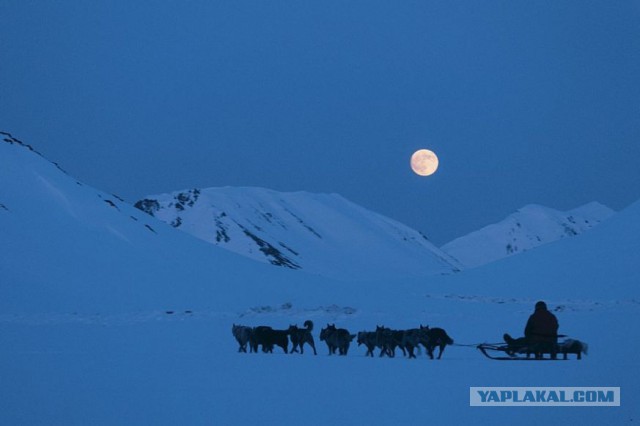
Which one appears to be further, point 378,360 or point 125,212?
point 125,212

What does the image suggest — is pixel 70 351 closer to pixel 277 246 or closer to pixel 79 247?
pixel 79 247

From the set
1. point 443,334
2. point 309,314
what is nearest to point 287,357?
point 443,334

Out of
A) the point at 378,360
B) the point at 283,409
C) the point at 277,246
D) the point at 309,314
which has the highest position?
the point at 277,246

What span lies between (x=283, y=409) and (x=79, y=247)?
49.4m

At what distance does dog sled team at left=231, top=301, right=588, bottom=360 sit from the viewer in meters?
17.3

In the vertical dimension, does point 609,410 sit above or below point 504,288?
below

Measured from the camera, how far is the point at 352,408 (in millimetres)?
11977

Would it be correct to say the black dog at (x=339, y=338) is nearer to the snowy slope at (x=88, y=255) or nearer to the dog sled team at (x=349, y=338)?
the dog sled team at (x=349, y=338)

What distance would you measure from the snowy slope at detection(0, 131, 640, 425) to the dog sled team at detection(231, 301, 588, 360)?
1.59ft

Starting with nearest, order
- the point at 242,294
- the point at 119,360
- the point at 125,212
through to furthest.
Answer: the point at 119,360 → the point at 242,294 → the point at 125,212
